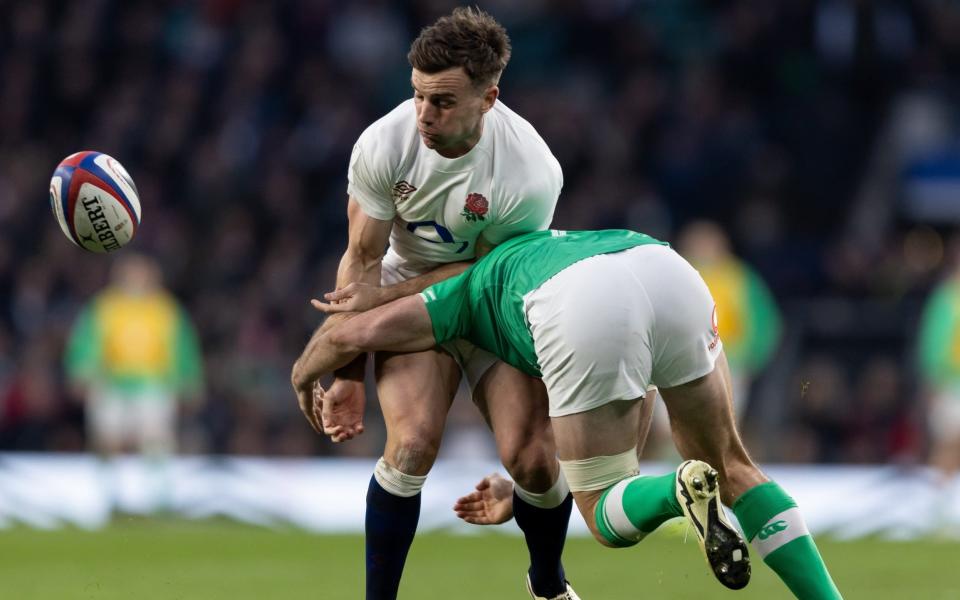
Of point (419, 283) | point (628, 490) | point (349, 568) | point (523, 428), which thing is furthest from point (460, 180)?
point (349, 568)

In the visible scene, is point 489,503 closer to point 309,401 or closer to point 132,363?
point 309,401

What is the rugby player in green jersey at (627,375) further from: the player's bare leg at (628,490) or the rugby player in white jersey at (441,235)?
the rugby player in white jersey at (441,235)

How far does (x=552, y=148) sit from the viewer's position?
1477cm

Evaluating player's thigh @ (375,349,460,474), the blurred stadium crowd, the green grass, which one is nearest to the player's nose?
player's thigh @ (375,349,460,474)

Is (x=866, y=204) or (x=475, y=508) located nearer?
(x=475, y=508)

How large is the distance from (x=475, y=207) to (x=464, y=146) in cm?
22

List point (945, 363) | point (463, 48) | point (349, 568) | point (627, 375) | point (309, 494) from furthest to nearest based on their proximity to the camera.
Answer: point (945, 363) → point (309, 494) → point (349, 568) → point (463, 48) → point (627, 375)

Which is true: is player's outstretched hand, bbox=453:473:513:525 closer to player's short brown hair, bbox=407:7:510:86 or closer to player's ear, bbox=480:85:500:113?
player's ear, bbox=480:85:500:113

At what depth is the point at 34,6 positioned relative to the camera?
1598cm

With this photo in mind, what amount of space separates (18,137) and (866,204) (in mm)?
8361

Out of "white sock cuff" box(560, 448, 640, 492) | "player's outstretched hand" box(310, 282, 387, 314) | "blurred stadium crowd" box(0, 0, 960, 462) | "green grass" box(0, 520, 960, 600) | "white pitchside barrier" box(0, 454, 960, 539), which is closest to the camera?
"white sock cuff" box(560, 448, 640, 492)

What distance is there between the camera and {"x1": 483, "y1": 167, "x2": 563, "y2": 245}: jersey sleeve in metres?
5.45

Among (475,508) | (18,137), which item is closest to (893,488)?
(475,508)

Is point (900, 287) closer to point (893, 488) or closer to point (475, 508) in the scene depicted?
point (893, 488)
